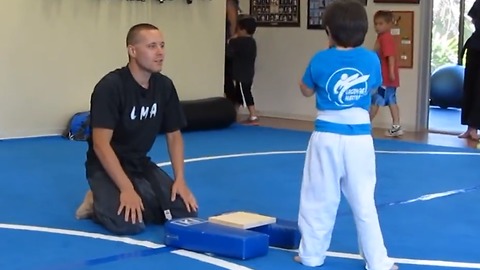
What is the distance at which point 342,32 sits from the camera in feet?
12.9

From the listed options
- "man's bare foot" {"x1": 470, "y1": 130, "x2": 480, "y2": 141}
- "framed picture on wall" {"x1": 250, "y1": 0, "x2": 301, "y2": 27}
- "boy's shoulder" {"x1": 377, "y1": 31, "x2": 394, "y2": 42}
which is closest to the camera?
"man's bare foot" {"x1": 470, "y1": 130, "x2": 480, "y2": 141}

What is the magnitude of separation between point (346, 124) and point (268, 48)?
8.02 m

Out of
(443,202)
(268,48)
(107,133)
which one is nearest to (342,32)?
(107,133)

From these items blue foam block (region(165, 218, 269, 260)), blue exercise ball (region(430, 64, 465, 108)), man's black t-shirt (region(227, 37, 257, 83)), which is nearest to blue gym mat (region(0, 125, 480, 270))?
blue foam block (region(165, 218, 269, 260))

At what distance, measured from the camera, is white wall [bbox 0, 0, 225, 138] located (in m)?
8.78

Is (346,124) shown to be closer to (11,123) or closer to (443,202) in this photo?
(443,202)

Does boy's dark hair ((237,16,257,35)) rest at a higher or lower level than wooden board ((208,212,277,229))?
higher

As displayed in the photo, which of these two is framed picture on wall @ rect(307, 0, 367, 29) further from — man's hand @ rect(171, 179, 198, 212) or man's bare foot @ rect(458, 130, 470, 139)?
man's hand @ rect(171, 179, 198, 212)

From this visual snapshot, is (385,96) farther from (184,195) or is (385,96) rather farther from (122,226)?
(122,226)

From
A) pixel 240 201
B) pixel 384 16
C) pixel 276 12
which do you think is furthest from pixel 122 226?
pixel 276 12

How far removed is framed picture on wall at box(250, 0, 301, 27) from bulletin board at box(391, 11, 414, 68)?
1.62 meters

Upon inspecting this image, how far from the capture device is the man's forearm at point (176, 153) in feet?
16.4

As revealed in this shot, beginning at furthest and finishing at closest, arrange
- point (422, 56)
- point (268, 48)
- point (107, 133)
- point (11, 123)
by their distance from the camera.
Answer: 1. point (268, 48)
2. point (422, 56)
3. point (11, 123)
4. point (107, 133)

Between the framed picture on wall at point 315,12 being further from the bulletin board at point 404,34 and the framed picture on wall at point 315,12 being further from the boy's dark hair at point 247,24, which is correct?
the bulletin board at point 404,34
